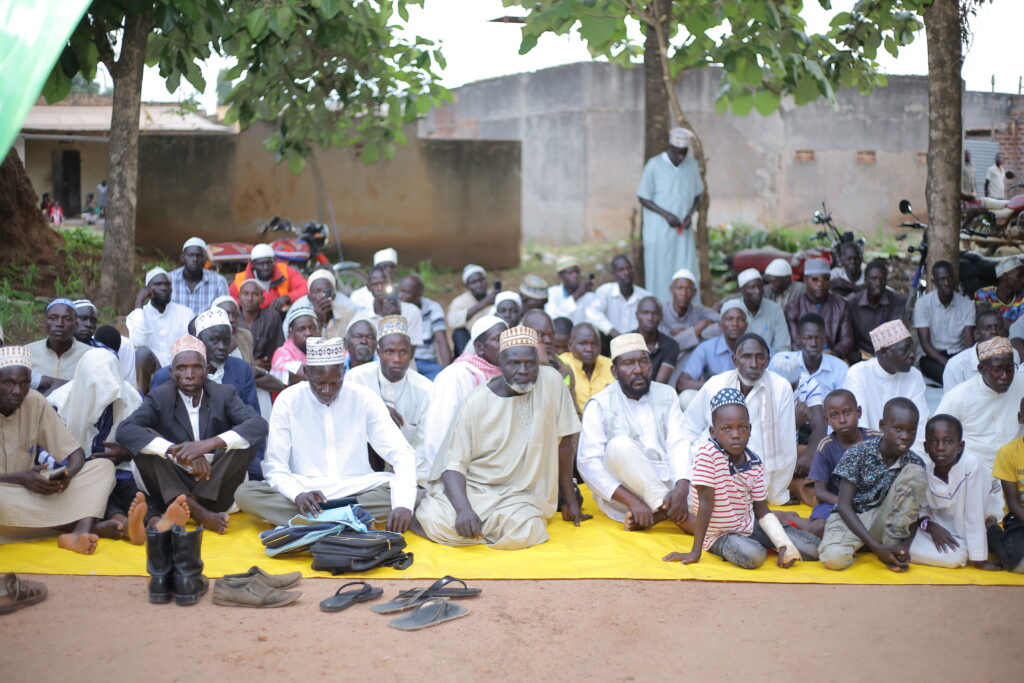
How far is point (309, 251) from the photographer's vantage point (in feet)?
38.5

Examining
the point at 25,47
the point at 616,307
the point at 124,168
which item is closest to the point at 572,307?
the point at 616,307

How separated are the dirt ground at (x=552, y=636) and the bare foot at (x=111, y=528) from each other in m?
0.65

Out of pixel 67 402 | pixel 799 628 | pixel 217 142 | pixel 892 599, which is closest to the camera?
pixel 799 628

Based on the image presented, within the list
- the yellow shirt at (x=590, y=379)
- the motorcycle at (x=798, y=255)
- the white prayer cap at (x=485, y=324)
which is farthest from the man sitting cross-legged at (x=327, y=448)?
the motorcycle at (x=798, y=255)

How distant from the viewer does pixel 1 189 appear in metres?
10.3

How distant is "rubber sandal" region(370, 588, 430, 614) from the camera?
4586 millimetres

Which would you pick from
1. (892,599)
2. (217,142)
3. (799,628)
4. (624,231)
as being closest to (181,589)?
(799,628)

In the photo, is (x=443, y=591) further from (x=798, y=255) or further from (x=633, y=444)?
(x=798, y=255)

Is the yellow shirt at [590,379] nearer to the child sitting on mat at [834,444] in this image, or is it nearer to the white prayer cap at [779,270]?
the child sitting on mat at [834,444]

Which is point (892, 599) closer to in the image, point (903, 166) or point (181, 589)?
point (181, 589)

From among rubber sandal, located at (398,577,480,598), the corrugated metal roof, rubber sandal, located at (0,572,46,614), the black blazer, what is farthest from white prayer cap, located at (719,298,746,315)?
the corrugated metal roof

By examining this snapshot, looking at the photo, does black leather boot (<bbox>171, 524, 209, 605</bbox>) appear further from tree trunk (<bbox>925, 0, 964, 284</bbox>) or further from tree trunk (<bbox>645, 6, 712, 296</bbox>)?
tree trunk (<bbox>645, 6, 712, 296</bbox>)

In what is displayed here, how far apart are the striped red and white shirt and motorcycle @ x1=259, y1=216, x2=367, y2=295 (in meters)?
6.36

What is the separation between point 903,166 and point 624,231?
542 cm
